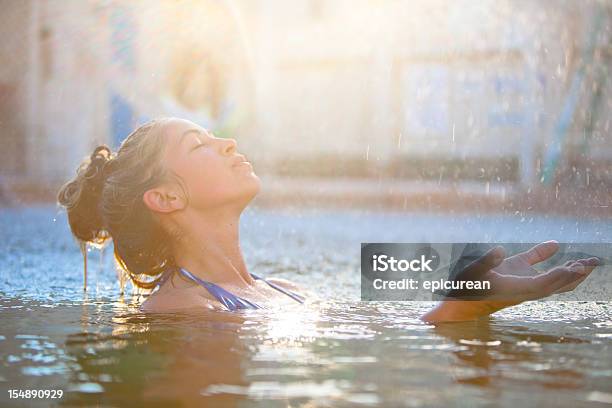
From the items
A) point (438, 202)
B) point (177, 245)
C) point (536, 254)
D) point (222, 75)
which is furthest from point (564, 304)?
point (222, 75)

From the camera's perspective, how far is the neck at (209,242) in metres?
3.28

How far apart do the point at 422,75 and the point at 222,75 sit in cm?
344

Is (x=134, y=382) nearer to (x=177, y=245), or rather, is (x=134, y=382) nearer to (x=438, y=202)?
(x=177, y=245)

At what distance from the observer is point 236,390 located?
6.52 feet

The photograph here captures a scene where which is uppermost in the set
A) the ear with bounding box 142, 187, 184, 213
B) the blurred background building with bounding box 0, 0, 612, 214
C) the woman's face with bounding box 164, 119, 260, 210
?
the blurred background building with bounding box 0, 0, 612, 214

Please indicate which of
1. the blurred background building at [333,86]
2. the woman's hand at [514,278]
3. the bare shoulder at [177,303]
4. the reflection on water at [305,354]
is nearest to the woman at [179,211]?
the bare shoulder at [177,303]

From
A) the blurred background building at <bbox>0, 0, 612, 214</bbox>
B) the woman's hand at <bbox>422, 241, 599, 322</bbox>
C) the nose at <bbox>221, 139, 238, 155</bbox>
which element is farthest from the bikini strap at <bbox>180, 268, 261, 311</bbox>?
the blurred background building at <bbox>0, 0, 612, 214</bbox>

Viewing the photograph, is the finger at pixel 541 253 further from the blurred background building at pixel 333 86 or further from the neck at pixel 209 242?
the blurred background building at pixel 333 86

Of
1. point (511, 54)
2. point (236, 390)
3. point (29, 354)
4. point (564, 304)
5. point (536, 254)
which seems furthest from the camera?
point (511, 54)

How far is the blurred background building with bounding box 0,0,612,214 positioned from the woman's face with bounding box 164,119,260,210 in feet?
27.0

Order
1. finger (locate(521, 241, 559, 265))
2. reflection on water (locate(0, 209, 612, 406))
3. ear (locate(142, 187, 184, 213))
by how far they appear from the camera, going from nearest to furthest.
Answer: reflection on water (locate(0, 209, 612, 406))
finger (locate(521, 241, 559, 265))
ear (locate(142, 187, 184, 213))

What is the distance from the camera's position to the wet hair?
3.33 m

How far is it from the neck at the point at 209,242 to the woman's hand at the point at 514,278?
82 centimetres

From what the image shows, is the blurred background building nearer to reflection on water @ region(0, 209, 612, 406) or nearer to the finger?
reflection on water @ region(0, 209, 612, 406)
